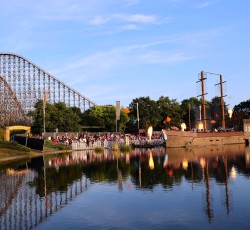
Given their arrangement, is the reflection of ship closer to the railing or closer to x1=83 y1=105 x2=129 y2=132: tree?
the railing

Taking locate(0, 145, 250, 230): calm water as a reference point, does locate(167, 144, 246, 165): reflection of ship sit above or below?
above

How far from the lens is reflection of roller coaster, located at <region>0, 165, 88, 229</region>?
14.0 m

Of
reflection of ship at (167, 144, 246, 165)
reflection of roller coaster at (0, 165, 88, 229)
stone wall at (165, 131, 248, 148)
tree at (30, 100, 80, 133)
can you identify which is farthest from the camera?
tree at (30, 100, 80, 133)

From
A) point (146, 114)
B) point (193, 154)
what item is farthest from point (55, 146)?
point (146, 114)

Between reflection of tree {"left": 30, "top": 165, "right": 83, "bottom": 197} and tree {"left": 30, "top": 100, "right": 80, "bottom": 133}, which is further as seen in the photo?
tree {"left": 30, "top": 100, "right": 80, "bottom": 133}

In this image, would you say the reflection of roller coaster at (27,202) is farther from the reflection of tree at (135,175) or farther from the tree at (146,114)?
the tree at (146,114)

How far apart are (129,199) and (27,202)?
479cm

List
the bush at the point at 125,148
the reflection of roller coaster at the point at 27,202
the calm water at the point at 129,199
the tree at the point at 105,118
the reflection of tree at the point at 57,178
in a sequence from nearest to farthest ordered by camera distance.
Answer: the calm water at the point at 129,199
the reflection of roller coaster at the point at 27,202
the reflection of tree at the point at 57,178
the bush at the point at 125,148
the tree at the point at 105,118

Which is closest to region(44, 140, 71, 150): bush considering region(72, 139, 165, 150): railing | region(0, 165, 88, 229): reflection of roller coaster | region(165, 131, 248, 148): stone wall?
region(72, 139, 165, 150): railing

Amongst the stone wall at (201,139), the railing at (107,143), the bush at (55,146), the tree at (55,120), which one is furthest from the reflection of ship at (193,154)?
the tree at (55,120)

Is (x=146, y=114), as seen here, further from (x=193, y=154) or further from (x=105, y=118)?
(x=193, y=154)

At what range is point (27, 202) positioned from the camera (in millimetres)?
17188

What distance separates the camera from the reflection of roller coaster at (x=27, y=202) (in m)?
14.0

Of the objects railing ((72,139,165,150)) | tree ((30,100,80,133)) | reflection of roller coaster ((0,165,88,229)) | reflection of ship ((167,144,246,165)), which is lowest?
reflection of roller coaster ((0,165,88,229))
